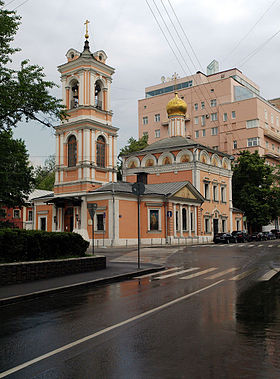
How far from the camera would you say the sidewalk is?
9.45 m

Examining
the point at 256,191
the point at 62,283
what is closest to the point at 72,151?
the point at 256,191

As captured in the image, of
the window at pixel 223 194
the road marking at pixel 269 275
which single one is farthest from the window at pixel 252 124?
the road marking at pixel 269 275

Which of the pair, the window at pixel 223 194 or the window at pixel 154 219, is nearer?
the window at pixel 154 219

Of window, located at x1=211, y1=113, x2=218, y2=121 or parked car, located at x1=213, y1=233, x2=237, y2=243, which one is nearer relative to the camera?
parked car, located at x1=213, y1=233, x2=237, y2=243

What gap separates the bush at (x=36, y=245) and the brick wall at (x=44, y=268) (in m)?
0.48

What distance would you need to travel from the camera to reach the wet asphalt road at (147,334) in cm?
441

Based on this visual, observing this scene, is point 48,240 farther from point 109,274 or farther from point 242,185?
point 242,185

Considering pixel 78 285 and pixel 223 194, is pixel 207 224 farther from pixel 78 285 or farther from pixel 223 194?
pixel 78 285

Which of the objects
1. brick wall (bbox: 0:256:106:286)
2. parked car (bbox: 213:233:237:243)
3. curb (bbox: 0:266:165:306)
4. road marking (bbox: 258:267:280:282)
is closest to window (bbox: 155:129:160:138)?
parked car (bbox: 213:233:237:243)

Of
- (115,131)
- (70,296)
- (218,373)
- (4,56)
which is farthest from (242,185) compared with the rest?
(218,373)

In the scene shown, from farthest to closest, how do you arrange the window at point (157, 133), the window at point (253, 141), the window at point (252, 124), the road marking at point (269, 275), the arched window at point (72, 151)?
the window at point (157, 133)
the window at point (253, 141)
the window at point (252, 124)
the arched window at point (72, 151)
the road marking at point (269, 275)

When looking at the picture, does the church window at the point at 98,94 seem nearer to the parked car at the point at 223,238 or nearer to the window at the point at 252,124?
the parked car at the point at 223,238

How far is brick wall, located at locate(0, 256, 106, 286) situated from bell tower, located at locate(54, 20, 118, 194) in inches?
998

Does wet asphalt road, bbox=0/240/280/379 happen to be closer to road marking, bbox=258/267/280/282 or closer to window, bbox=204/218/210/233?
road marking, bbox=258/267/280/282
